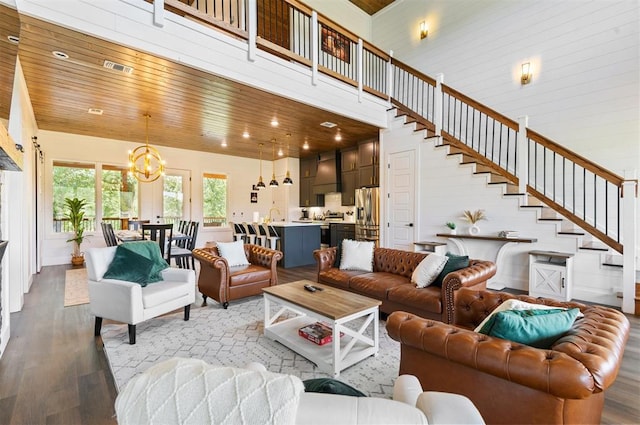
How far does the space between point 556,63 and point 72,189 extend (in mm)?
10077

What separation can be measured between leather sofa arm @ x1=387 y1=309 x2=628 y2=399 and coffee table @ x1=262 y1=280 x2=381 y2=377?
2.48ft

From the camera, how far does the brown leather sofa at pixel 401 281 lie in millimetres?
2779

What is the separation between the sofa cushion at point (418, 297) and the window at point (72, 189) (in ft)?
24.2

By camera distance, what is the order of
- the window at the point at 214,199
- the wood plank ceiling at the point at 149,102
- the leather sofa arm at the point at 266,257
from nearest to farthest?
the wood plank ceiling at the point at 149,102 → the leather sofa arm at the point at 266,257 → the window at the point at 214,199

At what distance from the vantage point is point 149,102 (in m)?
4.62

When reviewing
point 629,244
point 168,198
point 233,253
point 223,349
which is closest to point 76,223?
point 168,198

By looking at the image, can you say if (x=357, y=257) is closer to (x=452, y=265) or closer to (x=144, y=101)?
(x=452, y=265)

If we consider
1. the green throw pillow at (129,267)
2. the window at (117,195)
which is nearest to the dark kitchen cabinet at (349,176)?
the green throw pillow at (129,267)

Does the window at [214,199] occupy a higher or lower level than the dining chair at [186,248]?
higher

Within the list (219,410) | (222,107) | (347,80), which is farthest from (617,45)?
(219,410)

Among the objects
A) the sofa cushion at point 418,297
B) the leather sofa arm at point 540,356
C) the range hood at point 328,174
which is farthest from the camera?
the range hood at point 328,174

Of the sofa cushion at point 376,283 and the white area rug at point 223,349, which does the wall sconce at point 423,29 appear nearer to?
the sofa cushion at point 376,283

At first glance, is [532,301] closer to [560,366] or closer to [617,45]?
[560,366]

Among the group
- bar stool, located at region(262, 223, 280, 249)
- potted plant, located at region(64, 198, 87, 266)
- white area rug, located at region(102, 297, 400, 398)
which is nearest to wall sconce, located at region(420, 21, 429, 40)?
bar stool, located at region(262, 223, 280, 249)
